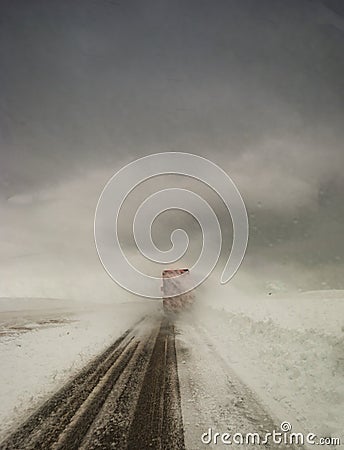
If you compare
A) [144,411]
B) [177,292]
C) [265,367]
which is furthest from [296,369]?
[177,292]

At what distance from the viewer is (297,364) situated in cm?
796

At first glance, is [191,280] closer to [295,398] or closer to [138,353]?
[138,353]

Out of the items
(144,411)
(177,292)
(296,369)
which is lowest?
(144,411)

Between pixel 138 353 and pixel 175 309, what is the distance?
792 inches

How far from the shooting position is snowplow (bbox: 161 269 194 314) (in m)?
30.1

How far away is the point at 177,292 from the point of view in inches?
1194

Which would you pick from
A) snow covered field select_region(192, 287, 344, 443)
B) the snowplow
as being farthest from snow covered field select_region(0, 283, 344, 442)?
the snowplow

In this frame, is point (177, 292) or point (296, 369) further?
point (177, 292)

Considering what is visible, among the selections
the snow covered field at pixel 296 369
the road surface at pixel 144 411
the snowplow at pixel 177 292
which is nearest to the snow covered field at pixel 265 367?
the snow covered field at pixel 296 369

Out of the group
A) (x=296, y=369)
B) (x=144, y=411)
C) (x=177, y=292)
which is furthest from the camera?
(x=177, y=292)

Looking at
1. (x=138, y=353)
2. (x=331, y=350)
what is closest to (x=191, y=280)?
(x=138, y=353)

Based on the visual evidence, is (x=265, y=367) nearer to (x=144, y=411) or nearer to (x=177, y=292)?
(x=144, y=411)

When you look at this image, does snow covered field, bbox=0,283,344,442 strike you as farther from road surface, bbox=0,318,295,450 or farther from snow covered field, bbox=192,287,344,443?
road surface, bbox=0,318,295,450

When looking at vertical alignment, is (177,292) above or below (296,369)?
above
